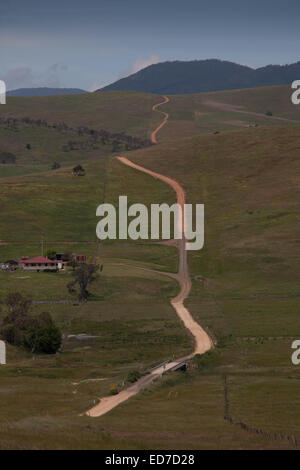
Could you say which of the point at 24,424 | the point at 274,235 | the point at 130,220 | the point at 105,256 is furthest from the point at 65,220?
the point at 24,424

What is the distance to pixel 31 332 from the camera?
261ft

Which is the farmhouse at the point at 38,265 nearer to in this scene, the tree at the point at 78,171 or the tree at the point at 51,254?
the tree at the point at 51,254

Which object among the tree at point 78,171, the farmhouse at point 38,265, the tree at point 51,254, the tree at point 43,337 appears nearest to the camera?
the tree at point 43,337

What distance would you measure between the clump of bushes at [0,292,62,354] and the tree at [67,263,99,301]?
59.8ft

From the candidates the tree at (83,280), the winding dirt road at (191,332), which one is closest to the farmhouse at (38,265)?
Answer: the tree at (83,280)

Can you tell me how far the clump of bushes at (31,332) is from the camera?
258ft

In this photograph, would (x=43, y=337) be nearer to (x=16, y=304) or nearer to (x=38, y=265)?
(x=16, y=304)

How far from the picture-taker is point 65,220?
500 feet

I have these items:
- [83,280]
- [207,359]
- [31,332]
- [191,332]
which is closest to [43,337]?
[31,332]

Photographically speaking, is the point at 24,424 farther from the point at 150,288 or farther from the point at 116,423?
the point at 150,288

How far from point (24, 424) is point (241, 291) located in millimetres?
69265

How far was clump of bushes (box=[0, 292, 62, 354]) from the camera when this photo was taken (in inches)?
3091

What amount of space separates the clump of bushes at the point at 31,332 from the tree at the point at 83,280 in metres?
18.2
